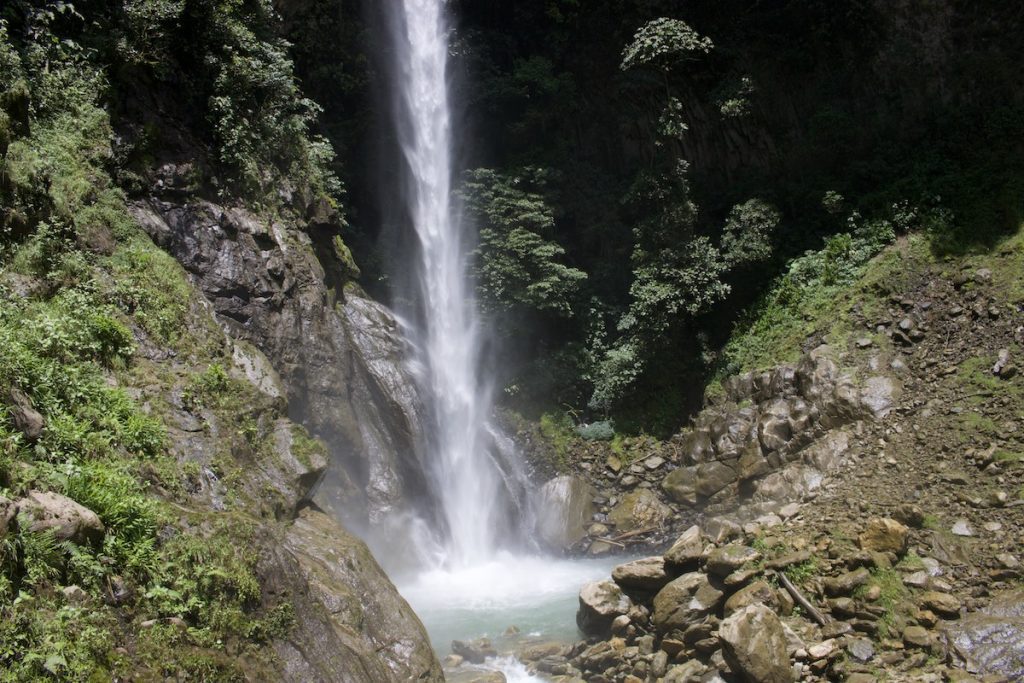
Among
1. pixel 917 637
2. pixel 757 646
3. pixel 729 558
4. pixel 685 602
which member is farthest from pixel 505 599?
pixel 917 637

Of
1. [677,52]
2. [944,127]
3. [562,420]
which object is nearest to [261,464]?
[562,420]

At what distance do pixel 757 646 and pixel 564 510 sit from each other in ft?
24.3

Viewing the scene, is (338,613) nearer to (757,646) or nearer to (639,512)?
(757,646)

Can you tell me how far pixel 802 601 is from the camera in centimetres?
858

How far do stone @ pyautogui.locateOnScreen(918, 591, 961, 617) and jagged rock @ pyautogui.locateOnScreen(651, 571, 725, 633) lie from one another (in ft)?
7.31

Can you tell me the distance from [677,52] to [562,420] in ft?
30.5

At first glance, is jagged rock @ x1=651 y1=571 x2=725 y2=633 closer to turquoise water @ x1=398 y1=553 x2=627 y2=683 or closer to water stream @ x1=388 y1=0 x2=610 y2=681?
turquoise water @ x1=398 y1=553 x2=627 y2=683

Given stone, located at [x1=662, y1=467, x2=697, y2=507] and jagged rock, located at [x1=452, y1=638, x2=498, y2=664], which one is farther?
stone, located at [x1=662, y1=467, x2=697, y2=507]

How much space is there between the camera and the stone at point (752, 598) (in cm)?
855

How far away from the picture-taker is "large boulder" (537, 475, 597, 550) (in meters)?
14.6

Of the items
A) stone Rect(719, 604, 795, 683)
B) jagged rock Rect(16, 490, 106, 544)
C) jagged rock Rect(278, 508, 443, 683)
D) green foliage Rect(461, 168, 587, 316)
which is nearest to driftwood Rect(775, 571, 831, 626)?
stone Rect(719, 604, 795, 683)

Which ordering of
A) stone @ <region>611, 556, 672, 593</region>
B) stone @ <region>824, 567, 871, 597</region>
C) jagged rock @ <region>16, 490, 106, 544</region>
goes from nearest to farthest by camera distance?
jagged rock @ <region>16, 490, 106, 544</region> → stone @ <region>824, 567, 871, 597</region> → stone @ <region>611, 556, 672, 593</region>

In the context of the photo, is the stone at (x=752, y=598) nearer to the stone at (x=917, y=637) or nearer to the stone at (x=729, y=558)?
the stone at (x=729, y=558)

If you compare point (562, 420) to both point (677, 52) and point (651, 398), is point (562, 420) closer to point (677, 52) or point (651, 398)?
point (651, 398)
